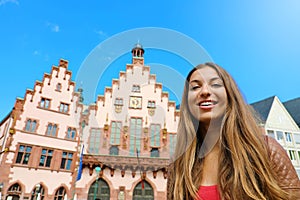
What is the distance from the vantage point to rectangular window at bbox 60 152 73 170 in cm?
1596

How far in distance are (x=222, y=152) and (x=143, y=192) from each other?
51.4ft

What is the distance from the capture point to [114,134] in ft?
51.9

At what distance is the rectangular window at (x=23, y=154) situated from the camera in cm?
1475

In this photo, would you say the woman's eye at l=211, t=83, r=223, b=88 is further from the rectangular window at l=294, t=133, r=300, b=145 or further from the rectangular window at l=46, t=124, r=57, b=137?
the rectangular window at l=294, t=133, r=300, b=145

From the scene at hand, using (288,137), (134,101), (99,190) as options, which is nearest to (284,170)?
(134,101)

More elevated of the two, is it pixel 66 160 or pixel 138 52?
pixel 66 160

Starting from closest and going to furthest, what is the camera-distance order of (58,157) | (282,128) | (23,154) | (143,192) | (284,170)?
1. (284,170)
2. (23,154)
3. (143,192)
4. (58,157)
5. (282,128)

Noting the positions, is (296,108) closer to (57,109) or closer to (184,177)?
(57,109)

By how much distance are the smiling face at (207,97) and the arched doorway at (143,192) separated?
15.7 m

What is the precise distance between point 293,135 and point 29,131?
2436cm

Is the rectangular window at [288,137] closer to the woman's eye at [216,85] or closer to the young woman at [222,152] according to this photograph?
the young woman at [222,152]

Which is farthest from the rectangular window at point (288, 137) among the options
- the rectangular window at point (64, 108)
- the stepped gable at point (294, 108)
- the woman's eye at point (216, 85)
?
the woman's eye at point (216, 85)

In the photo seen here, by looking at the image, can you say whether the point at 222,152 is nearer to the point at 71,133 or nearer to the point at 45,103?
the point at 71,133

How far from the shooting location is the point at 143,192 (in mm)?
15445
